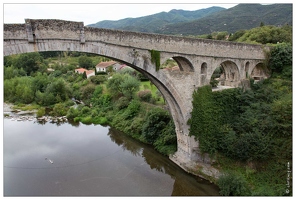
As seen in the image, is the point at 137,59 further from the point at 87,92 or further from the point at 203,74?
the point at 87,92

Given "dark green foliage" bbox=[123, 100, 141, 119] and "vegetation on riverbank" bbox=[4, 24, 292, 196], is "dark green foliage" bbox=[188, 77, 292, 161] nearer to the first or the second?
"vegetation on riverbank" bbox=[4, 24, 292, 196]

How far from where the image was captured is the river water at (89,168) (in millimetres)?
12328

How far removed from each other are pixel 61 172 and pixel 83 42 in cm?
863

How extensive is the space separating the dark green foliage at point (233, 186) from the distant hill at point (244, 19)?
57.7 meters

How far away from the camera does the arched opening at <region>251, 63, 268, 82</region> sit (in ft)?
58.4

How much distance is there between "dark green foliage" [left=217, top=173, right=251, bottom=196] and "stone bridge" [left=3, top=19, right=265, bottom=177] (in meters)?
2.19

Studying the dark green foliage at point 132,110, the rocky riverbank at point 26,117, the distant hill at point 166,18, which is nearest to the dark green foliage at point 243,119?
the dark green foliage at point 132,110

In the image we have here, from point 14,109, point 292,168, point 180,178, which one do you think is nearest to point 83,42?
point 180,178

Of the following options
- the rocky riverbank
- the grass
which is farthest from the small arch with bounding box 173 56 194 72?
the grass

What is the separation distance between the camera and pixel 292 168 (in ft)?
35.0

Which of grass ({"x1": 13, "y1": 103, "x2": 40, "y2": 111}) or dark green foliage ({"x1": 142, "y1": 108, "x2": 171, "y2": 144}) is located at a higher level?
dark green foliage ({"x1": 142, "y1": 108, "x2": 171, "y2": 144})

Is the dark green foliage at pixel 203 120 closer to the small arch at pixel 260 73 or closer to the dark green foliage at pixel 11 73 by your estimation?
the small arch at pixel 260 73

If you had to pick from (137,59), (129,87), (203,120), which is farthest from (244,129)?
(129,87)

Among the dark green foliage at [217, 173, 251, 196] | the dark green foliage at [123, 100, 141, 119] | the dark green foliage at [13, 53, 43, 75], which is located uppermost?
the dark green foliage at [13, 53, 43, 75]
